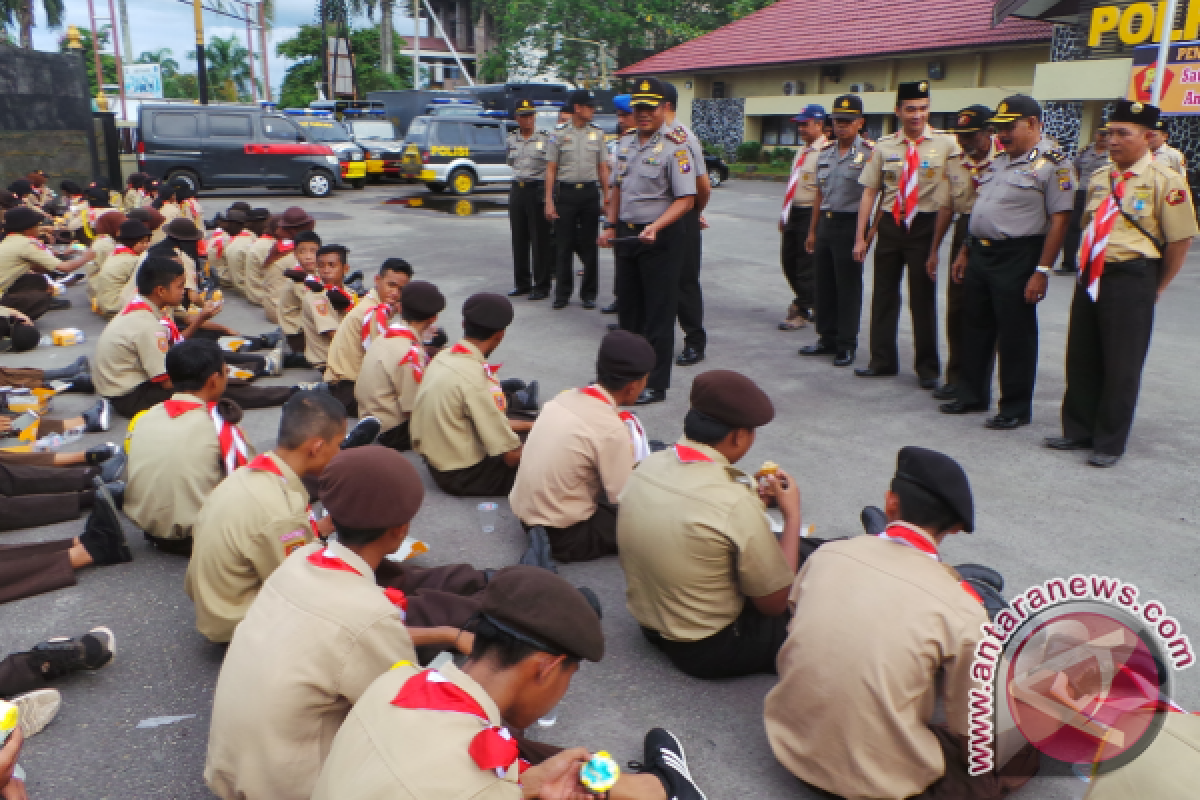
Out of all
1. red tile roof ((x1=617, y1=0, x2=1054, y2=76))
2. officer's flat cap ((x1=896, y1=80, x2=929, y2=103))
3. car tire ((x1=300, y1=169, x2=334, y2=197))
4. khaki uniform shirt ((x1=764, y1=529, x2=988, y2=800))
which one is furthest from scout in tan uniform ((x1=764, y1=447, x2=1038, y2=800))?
red tile roof ((x1=617, y1=0, x2=1054, y2=76))

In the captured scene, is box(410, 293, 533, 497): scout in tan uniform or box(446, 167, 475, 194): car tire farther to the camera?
box(446, 167, 475, 194): car tire

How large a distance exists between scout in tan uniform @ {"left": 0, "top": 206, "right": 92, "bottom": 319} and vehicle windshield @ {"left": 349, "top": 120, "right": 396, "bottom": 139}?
53.8ft

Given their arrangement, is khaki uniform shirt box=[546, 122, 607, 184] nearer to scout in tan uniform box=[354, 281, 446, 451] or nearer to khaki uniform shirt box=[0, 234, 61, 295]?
scout in tan uniform box=[354, 281, 446, 451]

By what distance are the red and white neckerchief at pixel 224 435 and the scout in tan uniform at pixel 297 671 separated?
5.58 feet

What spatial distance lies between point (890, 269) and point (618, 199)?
2.17 metres

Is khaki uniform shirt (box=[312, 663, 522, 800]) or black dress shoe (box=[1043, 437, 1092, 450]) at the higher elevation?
khaki uniform shirt (box=[312, 663, 522, 800])

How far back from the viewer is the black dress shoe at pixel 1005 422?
5.91 meters

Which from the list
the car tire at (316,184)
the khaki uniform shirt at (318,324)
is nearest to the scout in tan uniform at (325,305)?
the khaki uniform shirt at (318,324)

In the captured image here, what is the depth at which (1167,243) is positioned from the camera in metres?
4.92

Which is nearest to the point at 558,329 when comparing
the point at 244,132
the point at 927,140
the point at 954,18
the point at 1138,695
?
the point at 927,140

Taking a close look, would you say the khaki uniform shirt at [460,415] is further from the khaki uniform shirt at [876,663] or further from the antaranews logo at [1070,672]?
the antaranews logo at [1070,672]

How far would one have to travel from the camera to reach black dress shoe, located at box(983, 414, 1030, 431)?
5.91 meters

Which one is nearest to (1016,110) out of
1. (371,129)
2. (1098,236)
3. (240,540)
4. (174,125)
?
(1098,236)

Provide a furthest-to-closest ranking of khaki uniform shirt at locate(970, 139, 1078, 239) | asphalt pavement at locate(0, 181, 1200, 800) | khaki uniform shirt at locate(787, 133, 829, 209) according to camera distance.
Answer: khaki uniform shirt at locate(787, 133, 829, 209), khaki uniform shirt at locate(970, 139, 1078, 239), asphalt pavement at locate(0, 181, 1200, 800)
